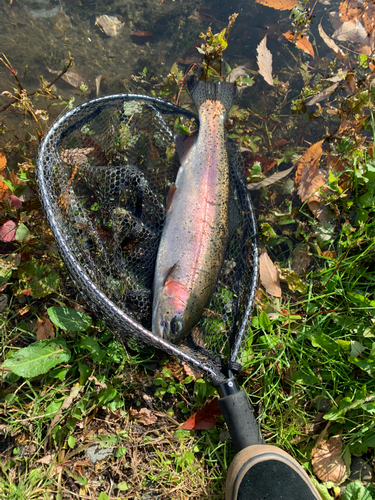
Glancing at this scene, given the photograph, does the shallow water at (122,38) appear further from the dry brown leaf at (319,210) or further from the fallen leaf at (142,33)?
the dry brown leaf at (319,210)

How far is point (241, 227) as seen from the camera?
2.98 meters

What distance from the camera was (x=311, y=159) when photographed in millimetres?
3531

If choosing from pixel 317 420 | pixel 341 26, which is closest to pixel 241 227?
pixel 317 420

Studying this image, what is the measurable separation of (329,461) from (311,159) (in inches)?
117

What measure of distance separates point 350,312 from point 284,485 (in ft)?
5.01

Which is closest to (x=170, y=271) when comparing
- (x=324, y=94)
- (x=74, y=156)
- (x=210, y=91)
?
A: (x=74, y=156)

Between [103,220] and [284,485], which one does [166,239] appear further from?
[284,485]

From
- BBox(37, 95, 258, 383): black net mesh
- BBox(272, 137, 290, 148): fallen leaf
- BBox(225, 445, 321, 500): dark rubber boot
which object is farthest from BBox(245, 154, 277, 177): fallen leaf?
BBox(225, 445, 321, 500): dark rubber boot

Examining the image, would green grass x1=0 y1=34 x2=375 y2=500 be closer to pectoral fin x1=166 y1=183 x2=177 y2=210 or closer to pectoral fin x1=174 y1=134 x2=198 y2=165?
pectoral fin x1=166 y1=183 x2=177 y2=210

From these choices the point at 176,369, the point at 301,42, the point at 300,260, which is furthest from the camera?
the point at 301,42

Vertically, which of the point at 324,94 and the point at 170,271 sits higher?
the point at 324,94

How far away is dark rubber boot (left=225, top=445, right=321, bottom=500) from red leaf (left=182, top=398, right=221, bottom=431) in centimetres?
53

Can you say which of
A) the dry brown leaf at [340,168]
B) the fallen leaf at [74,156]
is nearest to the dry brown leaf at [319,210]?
the dry brown leaf at [340,168]

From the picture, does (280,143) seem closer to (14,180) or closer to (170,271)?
(170,271)
